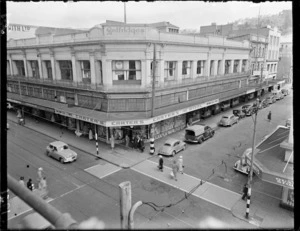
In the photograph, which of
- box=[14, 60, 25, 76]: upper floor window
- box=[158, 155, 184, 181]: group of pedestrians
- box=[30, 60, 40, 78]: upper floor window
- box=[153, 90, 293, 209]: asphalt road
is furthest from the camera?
box=[14, 60, 25, 76]: upper floor window

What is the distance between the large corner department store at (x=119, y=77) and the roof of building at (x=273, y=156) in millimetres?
9292

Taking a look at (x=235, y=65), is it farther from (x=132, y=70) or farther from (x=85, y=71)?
(x=85, y=71)

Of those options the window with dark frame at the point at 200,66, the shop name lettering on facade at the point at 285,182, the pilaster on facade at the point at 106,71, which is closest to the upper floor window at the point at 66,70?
the pilaster on facade at the point at 106,71

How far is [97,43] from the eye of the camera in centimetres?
2134

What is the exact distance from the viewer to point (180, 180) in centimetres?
1622

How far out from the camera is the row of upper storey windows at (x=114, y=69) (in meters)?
22.2

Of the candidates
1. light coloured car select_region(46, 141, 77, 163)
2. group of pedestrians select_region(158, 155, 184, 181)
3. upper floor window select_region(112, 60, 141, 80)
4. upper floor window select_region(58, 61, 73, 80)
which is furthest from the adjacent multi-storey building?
light coloured car select_region(46, 141, 77, 163)

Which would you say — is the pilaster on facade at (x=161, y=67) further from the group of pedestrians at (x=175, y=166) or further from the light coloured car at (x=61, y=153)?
the light coloured car at (x=61, y=153)

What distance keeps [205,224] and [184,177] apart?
1616 centimetres

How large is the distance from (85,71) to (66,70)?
12.1 feet

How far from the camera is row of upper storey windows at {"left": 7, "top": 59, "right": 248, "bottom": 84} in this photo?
2222 centimetres

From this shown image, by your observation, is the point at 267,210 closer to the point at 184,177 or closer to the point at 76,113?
the point at 184,177

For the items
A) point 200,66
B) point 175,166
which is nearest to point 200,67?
point 200,66

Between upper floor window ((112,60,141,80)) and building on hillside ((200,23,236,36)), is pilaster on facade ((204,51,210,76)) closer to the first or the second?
upper floor window ((112,60,141,80))
